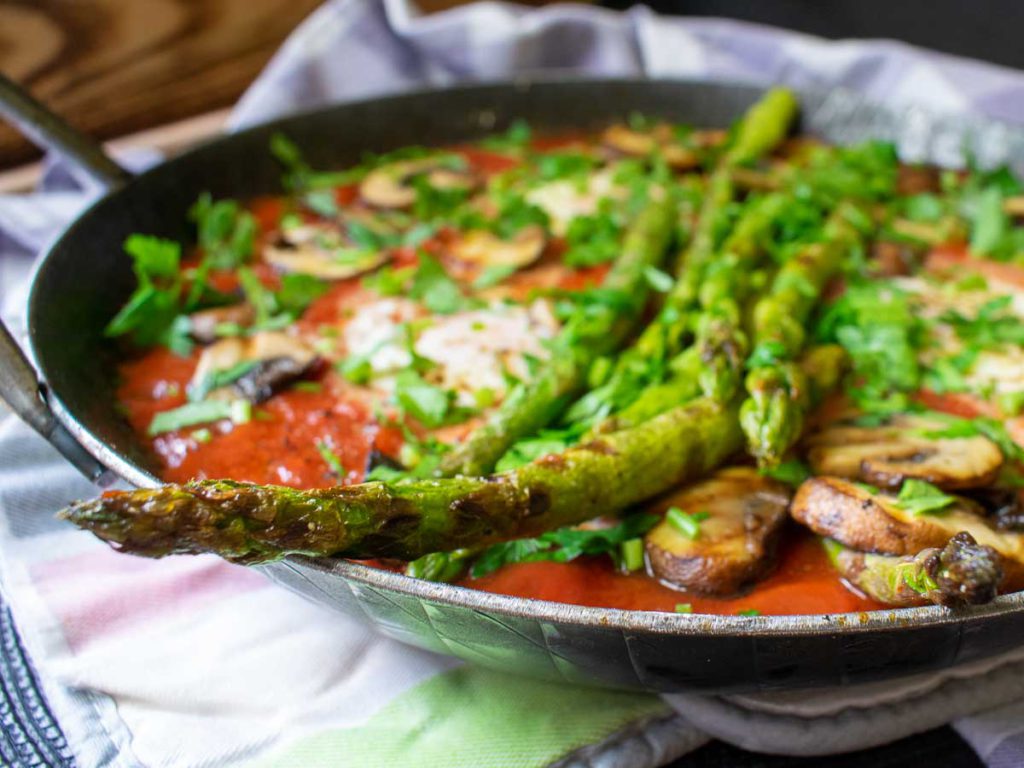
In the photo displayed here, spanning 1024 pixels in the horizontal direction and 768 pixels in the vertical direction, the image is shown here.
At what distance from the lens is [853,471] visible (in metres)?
2.55

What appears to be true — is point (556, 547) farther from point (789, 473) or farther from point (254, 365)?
point (254, 365)

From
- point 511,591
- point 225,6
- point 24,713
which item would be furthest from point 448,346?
point 225,6

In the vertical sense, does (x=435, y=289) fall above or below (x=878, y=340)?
above

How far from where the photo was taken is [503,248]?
12.2ft

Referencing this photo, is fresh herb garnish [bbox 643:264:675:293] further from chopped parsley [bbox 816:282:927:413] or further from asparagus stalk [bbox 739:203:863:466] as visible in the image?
chopped parsley [bbox 816:282:927:413]

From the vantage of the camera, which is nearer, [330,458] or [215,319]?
[330,458]

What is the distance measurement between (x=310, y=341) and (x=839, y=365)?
5.54 ft

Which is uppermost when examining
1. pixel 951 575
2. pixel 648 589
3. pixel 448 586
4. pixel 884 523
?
pixel 448 586

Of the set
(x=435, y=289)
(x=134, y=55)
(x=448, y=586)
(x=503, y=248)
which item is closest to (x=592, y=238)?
(x=503, y=248)

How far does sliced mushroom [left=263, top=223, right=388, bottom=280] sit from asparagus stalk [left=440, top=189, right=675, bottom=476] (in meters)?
0.90

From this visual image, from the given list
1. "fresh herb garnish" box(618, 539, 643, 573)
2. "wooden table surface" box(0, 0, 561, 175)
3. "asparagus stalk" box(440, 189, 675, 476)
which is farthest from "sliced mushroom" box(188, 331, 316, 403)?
"wooden table surface" box(0, 0, 561, 175)

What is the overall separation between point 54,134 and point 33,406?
1368 millimetres

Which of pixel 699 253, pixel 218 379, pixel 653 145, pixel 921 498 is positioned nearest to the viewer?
pixel 921 498

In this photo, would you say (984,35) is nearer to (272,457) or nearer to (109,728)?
(272,457)
